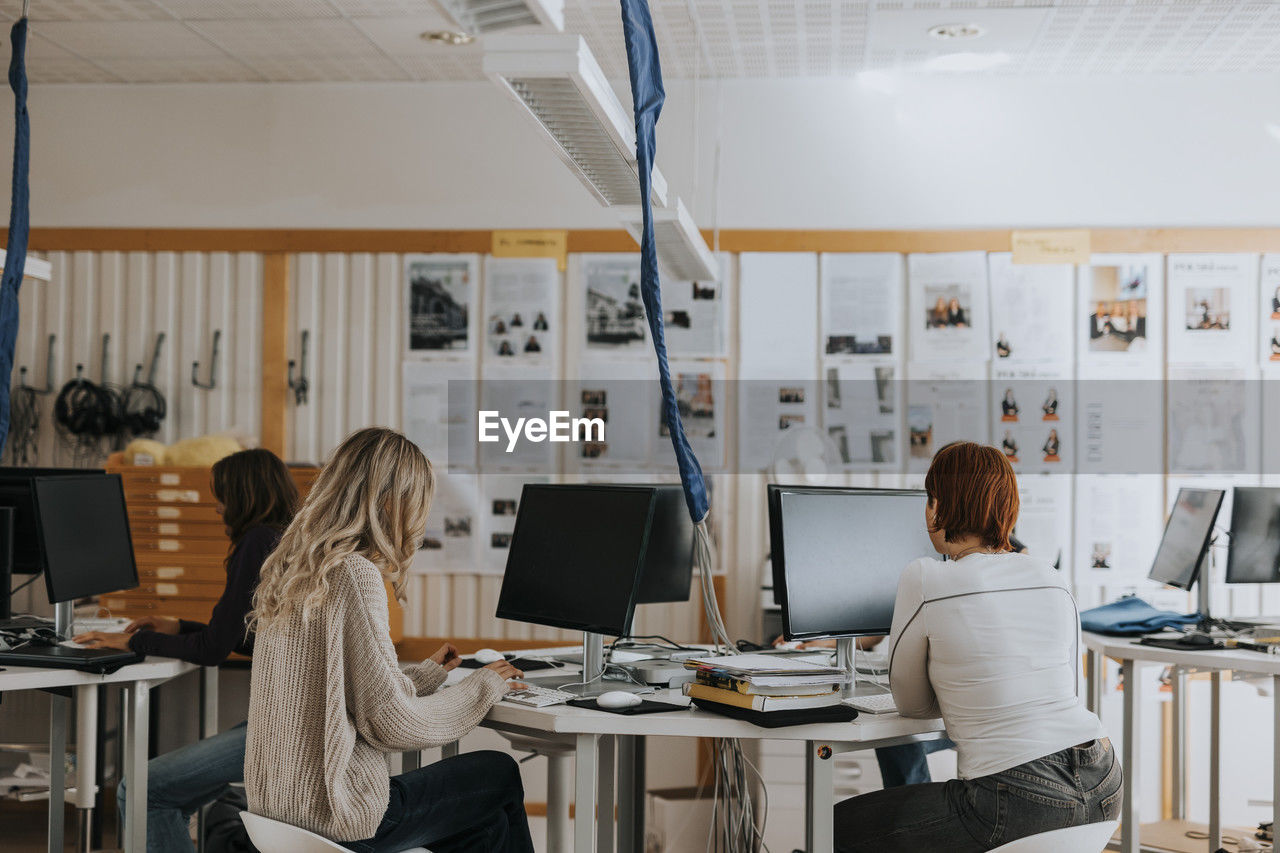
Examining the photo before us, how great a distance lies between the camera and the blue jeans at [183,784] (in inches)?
117

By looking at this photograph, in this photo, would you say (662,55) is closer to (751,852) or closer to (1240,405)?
(1240,405)

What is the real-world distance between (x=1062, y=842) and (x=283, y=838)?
149 centimetres

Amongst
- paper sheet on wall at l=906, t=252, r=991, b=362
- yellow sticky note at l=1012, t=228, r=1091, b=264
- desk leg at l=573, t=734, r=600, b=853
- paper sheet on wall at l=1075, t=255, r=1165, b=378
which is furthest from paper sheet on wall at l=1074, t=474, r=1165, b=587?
desk leg at l=573, t=734, r=600, b=853

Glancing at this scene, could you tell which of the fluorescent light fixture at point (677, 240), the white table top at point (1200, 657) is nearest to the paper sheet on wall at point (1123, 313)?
the white table top at point (1200, 657)

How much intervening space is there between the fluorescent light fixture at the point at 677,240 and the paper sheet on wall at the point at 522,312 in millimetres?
763

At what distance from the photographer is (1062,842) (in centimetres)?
219

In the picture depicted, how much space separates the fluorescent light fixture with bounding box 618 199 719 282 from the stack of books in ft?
3.52

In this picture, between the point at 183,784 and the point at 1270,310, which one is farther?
the point at 1270,310

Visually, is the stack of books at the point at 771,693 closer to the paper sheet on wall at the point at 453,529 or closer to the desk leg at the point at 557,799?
the desk leg at the point at 557,799

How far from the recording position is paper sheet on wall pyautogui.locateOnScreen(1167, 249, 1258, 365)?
4484 mm

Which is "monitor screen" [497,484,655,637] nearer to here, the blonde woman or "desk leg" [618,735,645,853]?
the blonde woman

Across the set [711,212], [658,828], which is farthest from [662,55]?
[658,828]

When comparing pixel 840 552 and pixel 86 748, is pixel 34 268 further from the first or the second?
pixel 840 552

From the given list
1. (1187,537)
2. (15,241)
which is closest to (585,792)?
(15,241)
